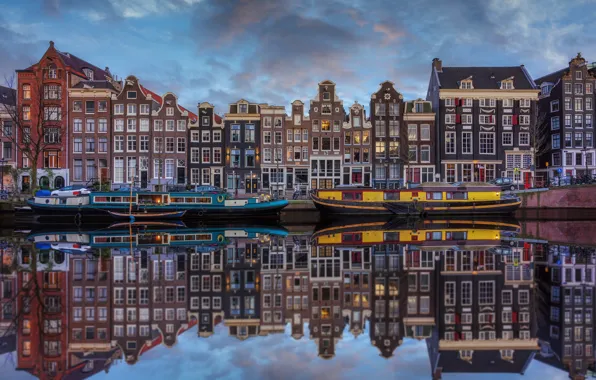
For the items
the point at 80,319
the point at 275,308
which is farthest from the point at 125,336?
the point at 275,308

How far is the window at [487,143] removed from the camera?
60000 millimetres

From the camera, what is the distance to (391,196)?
151 feet

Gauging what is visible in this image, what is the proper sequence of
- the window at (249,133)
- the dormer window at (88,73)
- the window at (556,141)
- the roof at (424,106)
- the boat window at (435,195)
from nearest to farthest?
the boat window at (435,195) < the window at (249,133) < the roof at (424,106) < the dormer window at (88,73) < the window at (556,141)

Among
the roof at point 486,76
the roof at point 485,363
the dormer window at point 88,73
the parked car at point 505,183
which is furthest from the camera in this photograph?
the dormer window at point 88,73

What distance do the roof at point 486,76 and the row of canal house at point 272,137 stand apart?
0.29m

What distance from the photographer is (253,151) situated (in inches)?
2292

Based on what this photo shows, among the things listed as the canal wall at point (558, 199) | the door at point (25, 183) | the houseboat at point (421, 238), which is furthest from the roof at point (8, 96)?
the canal wall at point (558, 199)

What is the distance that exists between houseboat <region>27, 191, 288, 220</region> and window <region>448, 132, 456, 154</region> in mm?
27299

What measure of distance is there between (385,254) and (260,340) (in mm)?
11753

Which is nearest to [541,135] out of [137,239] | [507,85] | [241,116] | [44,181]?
[507,85]

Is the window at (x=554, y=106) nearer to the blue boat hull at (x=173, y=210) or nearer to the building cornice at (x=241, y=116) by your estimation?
the building cornice at (x=241, y=116)

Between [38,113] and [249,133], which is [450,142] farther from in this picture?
[38,113]

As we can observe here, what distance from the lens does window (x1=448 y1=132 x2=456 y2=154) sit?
59.6 metres

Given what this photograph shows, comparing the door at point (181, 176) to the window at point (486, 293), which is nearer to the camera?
the window at point (486, 293)
